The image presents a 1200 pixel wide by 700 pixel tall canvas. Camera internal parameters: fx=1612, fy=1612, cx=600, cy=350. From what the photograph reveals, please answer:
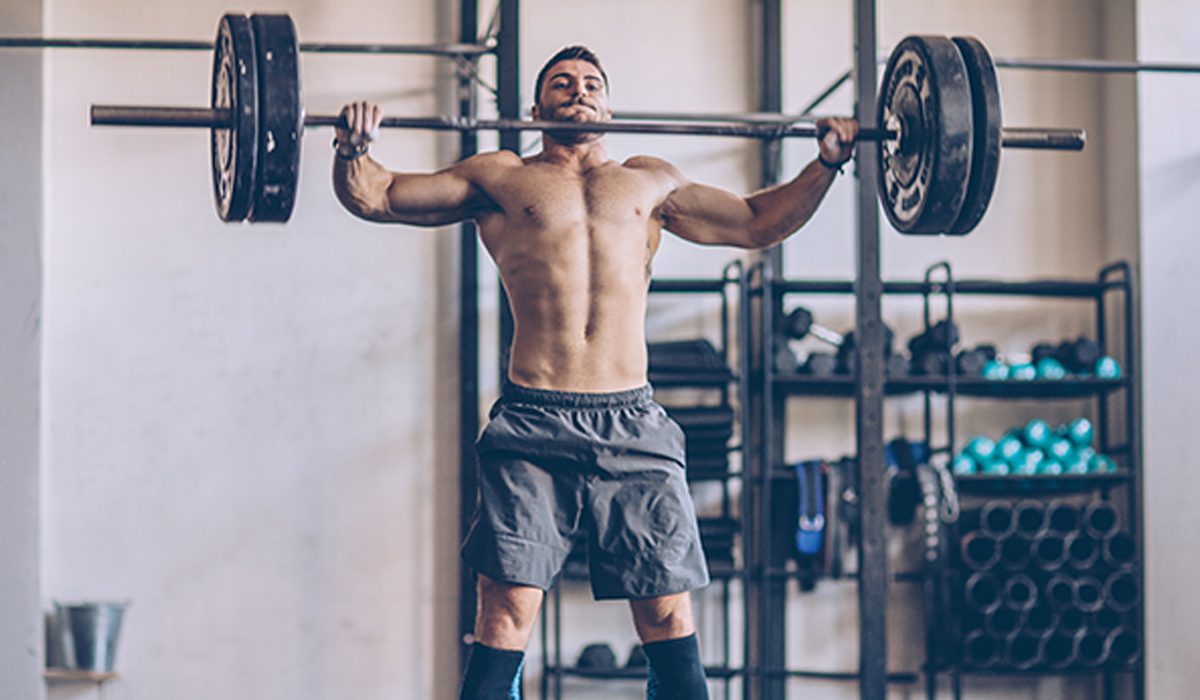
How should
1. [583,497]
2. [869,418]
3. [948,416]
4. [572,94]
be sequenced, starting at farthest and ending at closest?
[948,416] < [869,418] < [572,94] < [583,497]

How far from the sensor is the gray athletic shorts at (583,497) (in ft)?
9.70

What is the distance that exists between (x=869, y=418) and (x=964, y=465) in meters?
1.44

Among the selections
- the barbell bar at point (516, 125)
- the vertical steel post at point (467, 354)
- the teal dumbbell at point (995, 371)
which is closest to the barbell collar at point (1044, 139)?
the barbell bar at point (516, 125)

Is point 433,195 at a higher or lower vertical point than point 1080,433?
higher

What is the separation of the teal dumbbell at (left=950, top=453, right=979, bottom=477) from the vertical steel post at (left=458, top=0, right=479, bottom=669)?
1.62m

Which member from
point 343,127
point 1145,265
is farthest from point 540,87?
point 1145,265

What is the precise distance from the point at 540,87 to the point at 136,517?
9.43 ft

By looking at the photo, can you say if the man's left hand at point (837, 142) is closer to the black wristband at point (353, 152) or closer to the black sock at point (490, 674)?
the black wristband at point (353, 152)

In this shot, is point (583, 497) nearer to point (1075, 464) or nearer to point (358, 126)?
point (358, 126)

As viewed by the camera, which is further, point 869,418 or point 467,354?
point 467,354

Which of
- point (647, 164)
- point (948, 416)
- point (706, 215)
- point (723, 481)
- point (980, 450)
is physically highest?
point (647, 164)

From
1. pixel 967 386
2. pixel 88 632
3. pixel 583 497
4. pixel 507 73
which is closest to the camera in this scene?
pixel 583 497

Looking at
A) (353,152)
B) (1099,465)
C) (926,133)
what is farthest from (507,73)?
(1099,465)

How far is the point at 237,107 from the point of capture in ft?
9.49
